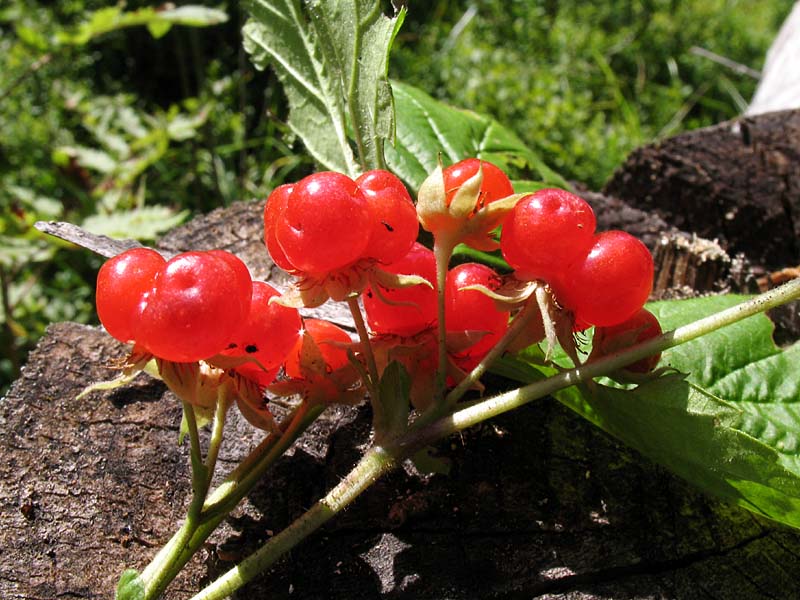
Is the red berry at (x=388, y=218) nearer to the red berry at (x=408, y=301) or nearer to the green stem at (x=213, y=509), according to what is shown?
the red berry at (x=408, y=301)

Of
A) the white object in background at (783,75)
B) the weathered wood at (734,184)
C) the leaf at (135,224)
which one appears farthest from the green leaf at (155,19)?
the white object in background at (783,75)

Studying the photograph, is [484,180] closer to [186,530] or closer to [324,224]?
[324,224]

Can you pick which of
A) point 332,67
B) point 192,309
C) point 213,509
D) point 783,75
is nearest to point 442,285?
point 192,309

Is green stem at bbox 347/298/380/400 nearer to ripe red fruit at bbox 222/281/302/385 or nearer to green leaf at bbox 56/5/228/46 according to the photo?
ripe red fruit at bbox 222/281/302/385

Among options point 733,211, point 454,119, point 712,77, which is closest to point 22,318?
point 454,119

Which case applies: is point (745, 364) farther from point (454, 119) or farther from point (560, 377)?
point (454, 119)

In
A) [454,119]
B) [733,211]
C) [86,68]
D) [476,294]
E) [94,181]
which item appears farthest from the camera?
[86,68]

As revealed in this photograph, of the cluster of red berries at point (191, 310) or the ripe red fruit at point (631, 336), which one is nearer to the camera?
the cluster of red berries at point (191, 310)
